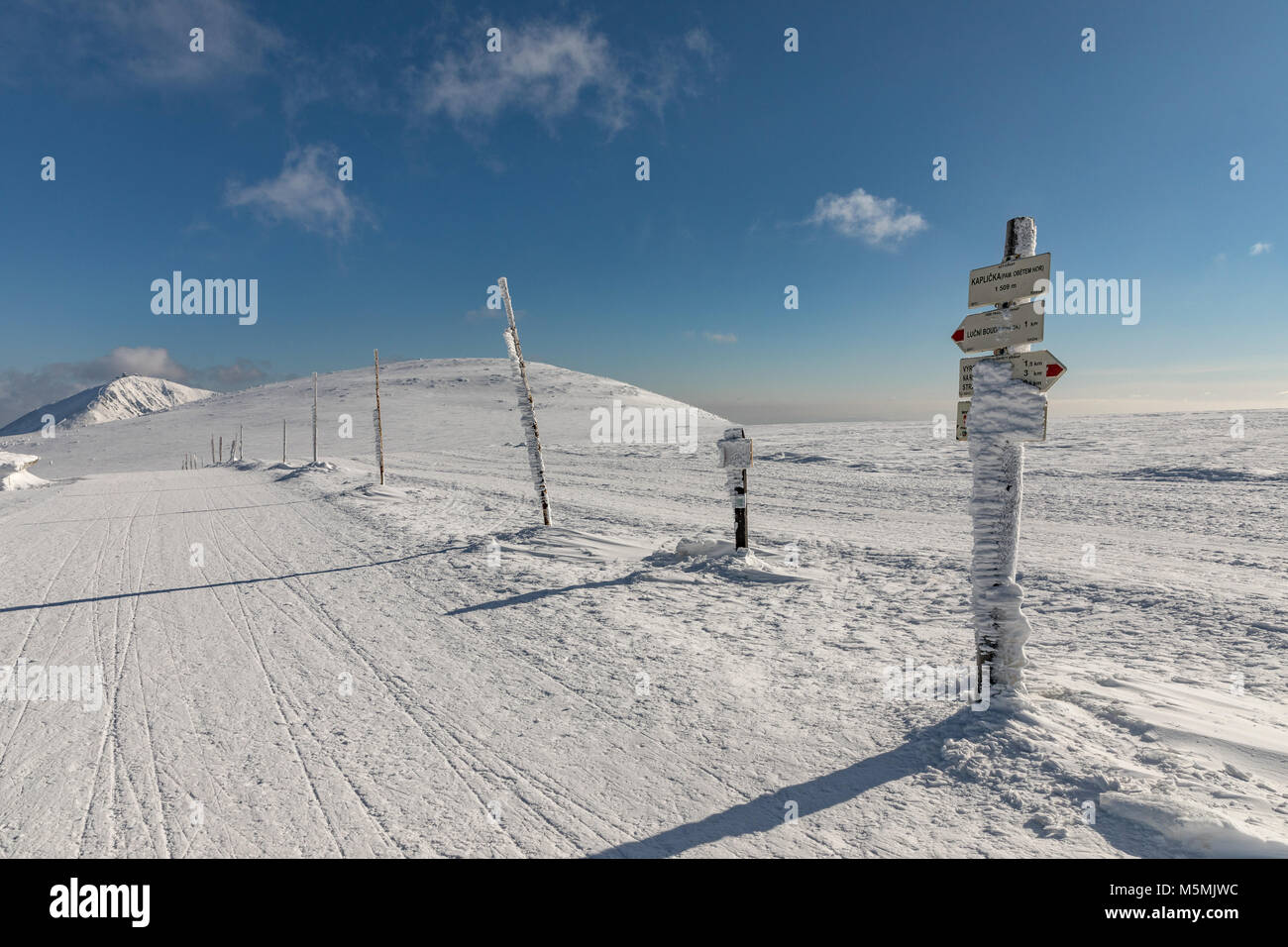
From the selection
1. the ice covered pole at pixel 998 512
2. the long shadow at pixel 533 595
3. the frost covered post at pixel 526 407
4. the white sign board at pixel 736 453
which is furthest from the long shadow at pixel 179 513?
the ice covered pole at pixel 998 512

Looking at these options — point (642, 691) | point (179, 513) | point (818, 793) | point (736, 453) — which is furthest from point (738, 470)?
point (179, 513)

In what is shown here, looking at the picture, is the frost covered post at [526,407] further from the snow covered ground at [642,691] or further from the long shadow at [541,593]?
the long shadow at [541,593]

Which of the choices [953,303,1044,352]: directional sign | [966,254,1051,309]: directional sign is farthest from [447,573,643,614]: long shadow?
[966,254,1051,309]: directional sign

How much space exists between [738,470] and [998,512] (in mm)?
4612

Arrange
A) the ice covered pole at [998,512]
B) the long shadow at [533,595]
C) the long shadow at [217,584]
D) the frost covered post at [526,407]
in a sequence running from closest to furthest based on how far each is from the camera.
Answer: the ice covered pole at [998,512], the long shadow at [533,595], the long shadow at [217,584], the frost covered post at [526,407]

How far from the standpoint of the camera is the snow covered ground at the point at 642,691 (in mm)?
3025

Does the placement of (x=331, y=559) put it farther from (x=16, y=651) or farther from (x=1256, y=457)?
(x=1256, y=457)

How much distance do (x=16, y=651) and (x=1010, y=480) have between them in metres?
8.56

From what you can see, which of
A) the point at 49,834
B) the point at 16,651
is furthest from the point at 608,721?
the point at 16,651

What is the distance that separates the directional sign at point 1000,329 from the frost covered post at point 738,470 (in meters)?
4.29

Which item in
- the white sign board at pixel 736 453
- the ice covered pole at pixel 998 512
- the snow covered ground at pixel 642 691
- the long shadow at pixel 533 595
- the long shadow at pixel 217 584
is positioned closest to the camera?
the snow covered ground at pixel 642 691

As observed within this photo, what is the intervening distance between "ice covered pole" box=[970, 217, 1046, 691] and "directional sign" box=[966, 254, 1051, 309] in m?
0.09

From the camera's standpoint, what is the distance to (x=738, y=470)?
28.0 ft

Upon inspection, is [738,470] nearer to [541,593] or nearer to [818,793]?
[541,593]
